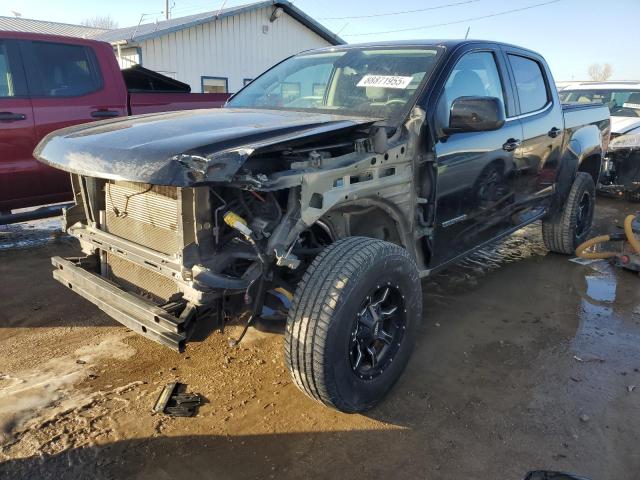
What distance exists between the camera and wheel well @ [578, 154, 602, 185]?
5.52m

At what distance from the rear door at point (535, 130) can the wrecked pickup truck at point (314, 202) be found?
0.13 meters

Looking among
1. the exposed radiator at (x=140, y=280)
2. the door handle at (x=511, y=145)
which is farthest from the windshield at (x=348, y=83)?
the exposed radiator at (x=140, y=280)

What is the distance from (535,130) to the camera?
4145 millimetres

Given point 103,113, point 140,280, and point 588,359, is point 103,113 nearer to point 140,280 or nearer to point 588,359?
point 140,280

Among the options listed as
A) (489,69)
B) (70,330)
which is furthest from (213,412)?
(489,69)

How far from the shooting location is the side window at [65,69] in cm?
484

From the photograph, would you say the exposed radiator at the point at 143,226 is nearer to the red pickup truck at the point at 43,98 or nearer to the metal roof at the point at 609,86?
the red pickup truck at the point at 43,98

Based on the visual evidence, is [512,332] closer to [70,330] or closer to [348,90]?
[348,90]

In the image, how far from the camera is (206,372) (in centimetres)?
310

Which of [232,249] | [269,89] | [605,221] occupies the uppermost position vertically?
[269,89]

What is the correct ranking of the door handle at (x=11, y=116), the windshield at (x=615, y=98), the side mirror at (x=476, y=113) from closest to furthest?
1. the side mirror at (x=476, y=113)
2. the door handle at (x=11, y=116)
3. the windshield at (x=615, y=98)

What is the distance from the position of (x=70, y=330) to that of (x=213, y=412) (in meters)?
1.49

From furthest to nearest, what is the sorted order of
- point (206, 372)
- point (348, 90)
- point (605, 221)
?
point (605, 221) < point (348, 90) < point (206, 372)

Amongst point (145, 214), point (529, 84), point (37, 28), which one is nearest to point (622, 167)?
point (529, 84)
